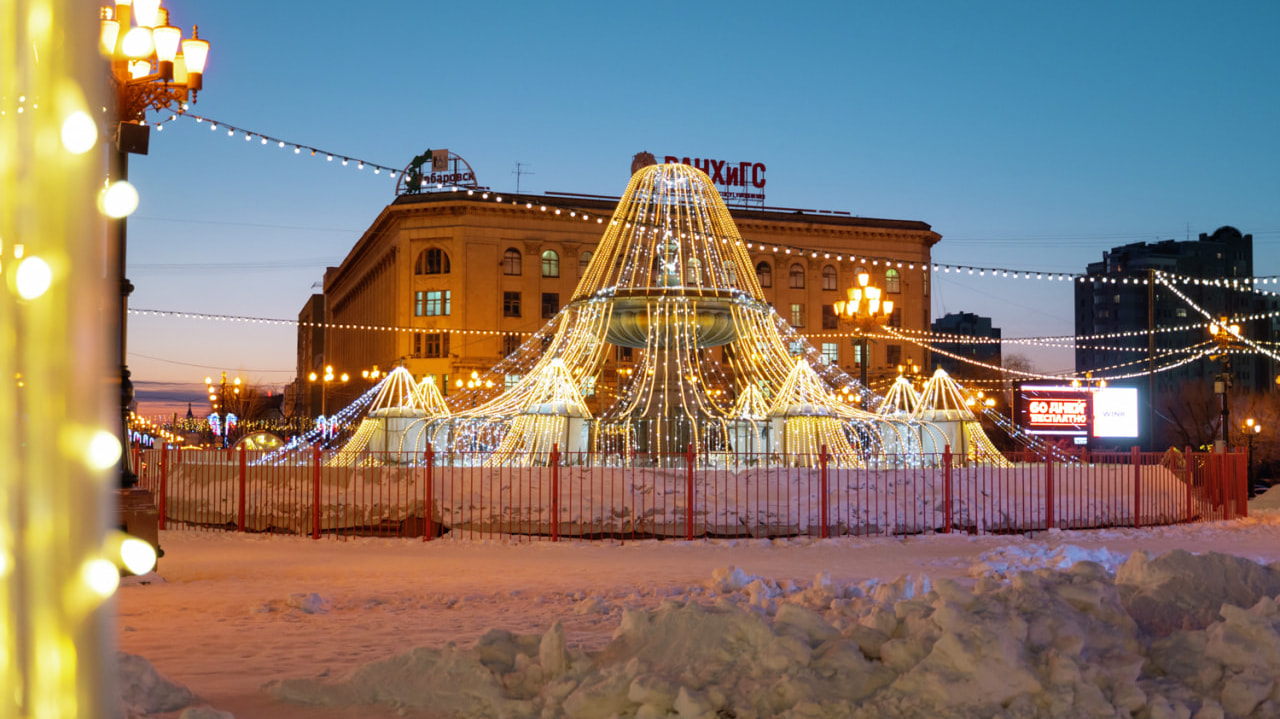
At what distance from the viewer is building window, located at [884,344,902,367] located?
74.7m

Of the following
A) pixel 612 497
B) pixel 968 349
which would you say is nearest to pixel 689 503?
pixel 612 497

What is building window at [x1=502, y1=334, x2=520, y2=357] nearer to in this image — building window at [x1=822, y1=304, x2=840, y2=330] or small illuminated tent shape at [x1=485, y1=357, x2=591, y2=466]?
building window at [x1=822, y1=304, x2=840, y2=330]

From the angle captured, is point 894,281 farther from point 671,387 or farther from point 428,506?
point 428,506

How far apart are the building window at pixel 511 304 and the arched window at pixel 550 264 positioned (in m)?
2.08

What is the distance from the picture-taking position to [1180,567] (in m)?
8.68

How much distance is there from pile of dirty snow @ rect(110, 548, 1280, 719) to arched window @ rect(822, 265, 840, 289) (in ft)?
220

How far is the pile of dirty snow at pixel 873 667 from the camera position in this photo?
251 inches

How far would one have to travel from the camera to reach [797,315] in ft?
241

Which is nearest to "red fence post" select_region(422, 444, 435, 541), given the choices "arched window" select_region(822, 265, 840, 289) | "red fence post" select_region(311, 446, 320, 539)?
"red fence post" select_region(311, 446, 320, 539)

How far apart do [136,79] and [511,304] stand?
56.2m

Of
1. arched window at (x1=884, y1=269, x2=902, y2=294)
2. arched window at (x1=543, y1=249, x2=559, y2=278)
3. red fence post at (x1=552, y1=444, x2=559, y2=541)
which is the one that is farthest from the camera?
arched window at (x1=884, y1=269, x2=902, y2=294)

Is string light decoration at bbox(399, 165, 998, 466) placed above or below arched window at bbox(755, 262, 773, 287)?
below

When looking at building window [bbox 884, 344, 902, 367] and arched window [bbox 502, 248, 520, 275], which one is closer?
arched window [bbox 502, 248, 520, 275]

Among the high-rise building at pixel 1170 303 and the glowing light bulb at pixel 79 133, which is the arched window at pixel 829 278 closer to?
the high-rise building at pixel 1170 303
